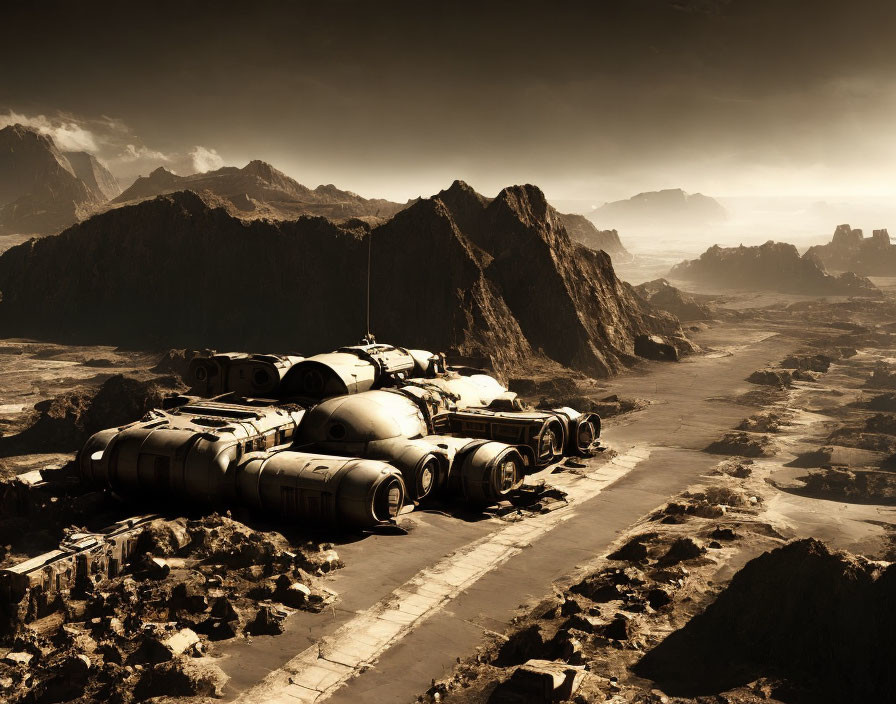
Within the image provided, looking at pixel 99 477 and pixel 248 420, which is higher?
pixel 248 420

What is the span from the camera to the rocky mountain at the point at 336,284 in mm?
99625

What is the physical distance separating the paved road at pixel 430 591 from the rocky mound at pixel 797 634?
→ 630 cm

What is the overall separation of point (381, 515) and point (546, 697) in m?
14.0

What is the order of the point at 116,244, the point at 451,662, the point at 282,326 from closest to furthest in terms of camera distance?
the point at 451,662 → the point at 282,326 → the point at 116,244

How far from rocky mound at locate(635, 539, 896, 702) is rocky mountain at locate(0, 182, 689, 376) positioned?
212 ft

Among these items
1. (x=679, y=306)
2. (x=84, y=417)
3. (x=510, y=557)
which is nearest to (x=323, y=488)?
(x=510, y=557)

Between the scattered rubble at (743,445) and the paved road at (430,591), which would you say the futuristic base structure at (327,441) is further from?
the scattered rubble at (743,445)

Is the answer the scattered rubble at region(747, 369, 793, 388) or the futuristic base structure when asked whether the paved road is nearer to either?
the futuristic base structure

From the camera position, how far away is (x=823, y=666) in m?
19.1

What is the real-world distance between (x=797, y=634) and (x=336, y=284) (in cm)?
9789

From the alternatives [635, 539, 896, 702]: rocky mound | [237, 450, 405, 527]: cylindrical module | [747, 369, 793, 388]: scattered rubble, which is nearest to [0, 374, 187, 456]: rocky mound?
[237, 450, 405, 527]: cylindrical module

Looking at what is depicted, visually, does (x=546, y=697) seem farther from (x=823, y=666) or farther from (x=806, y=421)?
(x=806, y=421)

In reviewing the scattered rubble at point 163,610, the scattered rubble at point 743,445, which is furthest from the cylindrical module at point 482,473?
the scattered rubble at point 743,445

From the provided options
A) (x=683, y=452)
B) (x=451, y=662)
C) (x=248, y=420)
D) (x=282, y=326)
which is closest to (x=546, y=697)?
(x=451, y=662)
